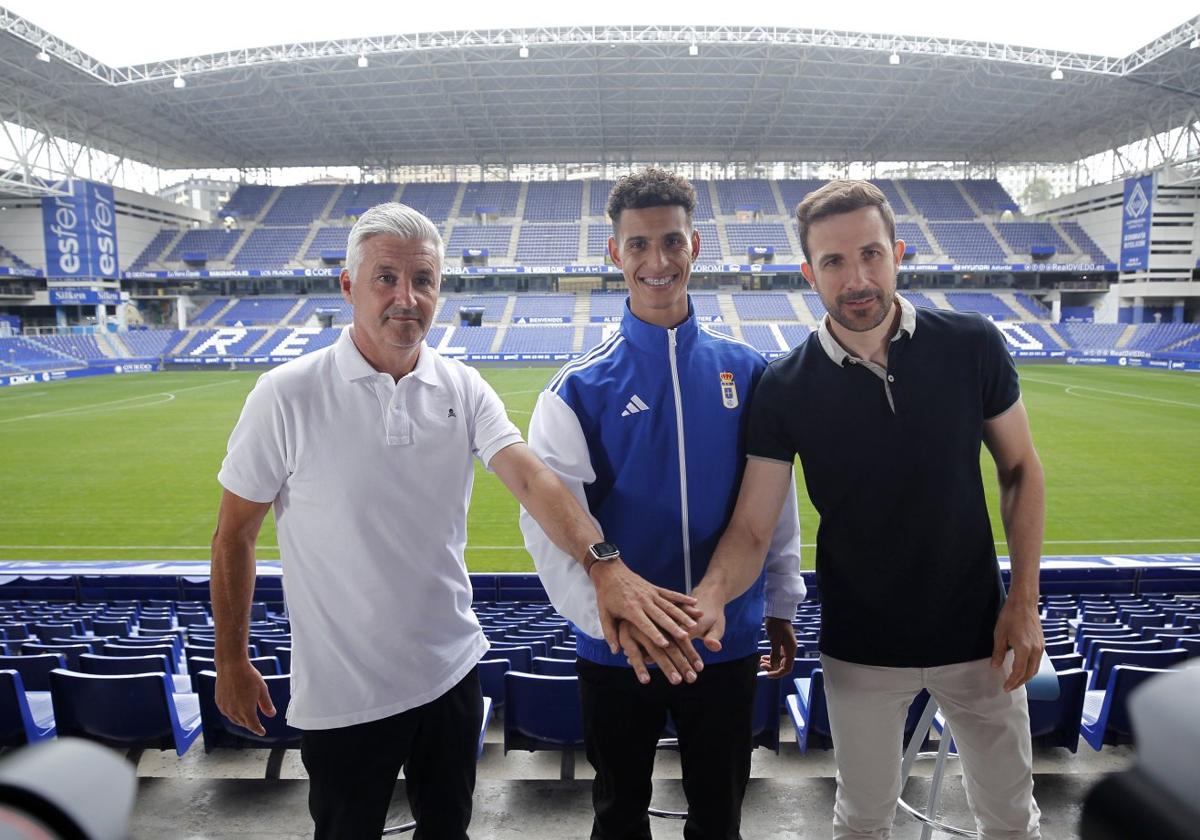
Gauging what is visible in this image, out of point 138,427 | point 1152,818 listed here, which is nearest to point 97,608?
point 1152,818

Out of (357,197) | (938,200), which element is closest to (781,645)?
(357,197)

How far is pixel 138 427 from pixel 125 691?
23.4m

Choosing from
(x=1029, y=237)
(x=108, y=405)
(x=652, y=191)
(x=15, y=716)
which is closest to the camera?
(x=652, y=191)

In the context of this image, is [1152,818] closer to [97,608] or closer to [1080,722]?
[1080,722]

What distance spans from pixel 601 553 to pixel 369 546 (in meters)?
0.76

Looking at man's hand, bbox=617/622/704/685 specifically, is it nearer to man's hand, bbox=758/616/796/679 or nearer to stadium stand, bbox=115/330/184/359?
man's hand, bbox=758/616/796/679

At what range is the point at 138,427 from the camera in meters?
23.9

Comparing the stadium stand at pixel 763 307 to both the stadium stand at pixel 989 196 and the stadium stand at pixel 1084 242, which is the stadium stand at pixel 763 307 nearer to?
the stadium stand at pixel 989 196

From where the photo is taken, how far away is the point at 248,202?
61.0 meters

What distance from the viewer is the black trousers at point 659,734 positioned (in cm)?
247

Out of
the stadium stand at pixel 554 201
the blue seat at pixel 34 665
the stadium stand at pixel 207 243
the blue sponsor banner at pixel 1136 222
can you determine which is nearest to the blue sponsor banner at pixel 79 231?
the stadium stand at pixel 207 243

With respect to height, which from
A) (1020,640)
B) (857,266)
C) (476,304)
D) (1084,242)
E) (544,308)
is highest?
(1084,242)

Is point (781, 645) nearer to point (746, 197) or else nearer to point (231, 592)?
point (231, 592)

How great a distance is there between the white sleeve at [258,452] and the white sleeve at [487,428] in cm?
63
